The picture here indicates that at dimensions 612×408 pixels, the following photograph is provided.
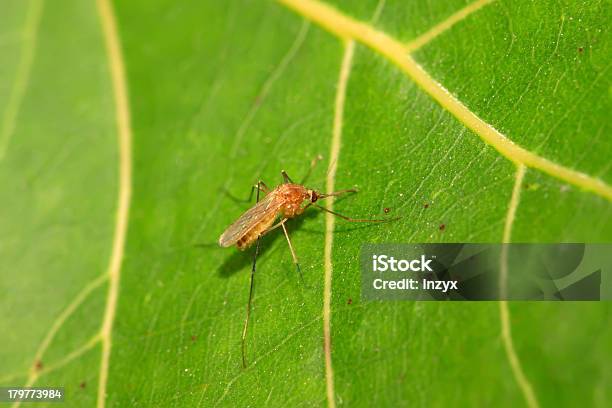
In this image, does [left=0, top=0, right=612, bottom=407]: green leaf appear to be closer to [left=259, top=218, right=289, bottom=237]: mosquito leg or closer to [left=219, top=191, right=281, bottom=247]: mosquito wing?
[left=259, top=218, right=289, bottom=237]: mosquito leg

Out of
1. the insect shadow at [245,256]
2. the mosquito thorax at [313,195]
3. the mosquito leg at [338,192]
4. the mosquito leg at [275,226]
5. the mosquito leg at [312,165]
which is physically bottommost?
the insect shadow at [245,256]

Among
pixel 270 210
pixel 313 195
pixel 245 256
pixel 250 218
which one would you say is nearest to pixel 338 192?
pixel 313 195

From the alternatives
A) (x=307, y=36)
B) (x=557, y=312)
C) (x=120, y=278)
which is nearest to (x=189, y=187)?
(x=120, y=278)

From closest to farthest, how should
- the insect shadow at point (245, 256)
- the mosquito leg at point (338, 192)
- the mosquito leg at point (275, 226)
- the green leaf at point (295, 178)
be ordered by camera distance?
1. the green leaf at point (295, 178)
2. the mosquito leg at point (338, 192)
3. the insect shadow at point (245, 256)
4. the mosquito leg at point (275, 226)

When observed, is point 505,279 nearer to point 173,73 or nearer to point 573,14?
point 573,14

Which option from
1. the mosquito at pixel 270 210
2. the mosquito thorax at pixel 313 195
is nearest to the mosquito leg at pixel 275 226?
the mosquito at pixel 270 210

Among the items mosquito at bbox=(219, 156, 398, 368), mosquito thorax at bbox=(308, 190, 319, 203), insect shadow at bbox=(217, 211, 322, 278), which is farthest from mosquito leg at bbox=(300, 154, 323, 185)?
insect shadow at bbox=(217, 211, 322, 278)

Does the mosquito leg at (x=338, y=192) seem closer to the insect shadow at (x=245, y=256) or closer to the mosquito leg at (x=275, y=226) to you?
the insect shadow at (x=245, y=256)

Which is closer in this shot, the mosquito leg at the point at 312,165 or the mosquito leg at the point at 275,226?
the mosquito leg at the point at 312,165
